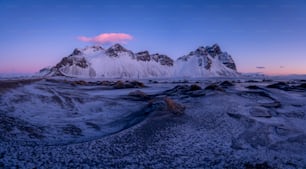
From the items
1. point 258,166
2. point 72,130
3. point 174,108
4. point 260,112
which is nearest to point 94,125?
point 72,130

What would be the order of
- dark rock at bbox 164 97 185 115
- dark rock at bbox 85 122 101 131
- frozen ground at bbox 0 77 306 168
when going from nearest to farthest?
frozen ground at bbox 0 77 306 168 < dark rock at bbox 85 122 101 131 < dark rock at bbox 164 97 185 115

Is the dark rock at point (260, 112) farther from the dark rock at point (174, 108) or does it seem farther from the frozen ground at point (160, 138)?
the dark rock at point (174, 108)

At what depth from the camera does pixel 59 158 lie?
25.7 feet

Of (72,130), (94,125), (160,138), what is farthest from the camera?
(94,125)

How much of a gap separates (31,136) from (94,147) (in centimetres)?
396

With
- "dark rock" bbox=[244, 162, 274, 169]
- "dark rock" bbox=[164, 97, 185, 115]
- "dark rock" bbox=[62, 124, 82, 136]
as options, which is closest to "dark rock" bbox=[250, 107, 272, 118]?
"dark rock" bbox=[164, 97, 185, 115]

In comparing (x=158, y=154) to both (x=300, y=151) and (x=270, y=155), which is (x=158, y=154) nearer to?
(x=270, y=155)

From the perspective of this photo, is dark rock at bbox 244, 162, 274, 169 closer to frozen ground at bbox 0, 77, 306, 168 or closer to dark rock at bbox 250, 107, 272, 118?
frozen ground at bbox 0, 77, 306, 168

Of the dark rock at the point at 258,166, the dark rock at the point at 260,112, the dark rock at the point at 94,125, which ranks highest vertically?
the dark rock at the point at 260,112

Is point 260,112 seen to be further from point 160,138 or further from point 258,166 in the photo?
point 160,138

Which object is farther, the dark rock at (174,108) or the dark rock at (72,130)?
the dark rock at (174,108)

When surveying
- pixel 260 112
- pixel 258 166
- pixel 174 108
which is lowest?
pixel 258 166

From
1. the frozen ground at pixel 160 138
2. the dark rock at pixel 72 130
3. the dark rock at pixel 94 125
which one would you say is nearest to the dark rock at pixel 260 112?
the frozen ground at pixel 160 138

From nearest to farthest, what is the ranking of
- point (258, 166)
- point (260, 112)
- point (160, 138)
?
point (258, 166) < point (160, 138) < point (260, 112)
